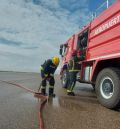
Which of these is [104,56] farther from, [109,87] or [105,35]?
[109,87]

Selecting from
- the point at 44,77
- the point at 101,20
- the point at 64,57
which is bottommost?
the point at 44,77

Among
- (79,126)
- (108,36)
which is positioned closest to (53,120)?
(79,126)

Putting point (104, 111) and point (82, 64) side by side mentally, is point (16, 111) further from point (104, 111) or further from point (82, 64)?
point (82, 64)

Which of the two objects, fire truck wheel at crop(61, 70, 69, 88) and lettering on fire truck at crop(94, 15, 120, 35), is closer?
lettering on fire truck at crop(94, 15, 120, 35)

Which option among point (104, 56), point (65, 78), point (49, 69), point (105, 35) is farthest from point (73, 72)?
point (65, 78)

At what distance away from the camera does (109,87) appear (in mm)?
6137

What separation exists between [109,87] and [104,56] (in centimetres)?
109

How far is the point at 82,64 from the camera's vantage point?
8.52 meters

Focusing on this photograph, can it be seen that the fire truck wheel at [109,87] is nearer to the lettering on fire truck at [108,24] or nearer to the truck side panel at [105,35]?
the truck side panel at [105,35]

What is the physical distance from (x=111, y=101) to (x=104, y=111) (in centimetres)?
36

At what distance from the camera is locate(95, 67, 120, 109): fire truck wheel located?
5691 millimetres

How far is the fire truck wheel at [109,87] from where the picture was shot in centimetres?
569

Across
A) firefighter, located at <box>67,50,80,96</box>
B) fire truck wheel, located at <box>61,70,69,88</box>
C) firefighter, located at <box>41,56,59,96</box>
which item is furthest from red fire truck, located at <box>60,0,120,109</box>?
fire truck wheel, located at <box>61,70,69,88</box>

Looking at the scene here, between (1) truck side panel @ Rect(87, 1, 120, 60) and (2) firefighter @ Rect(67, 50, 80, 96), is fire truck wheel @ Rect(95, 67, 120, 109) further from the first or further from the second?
(2) firefighter @ Rect(67, 50, 80, 96)
